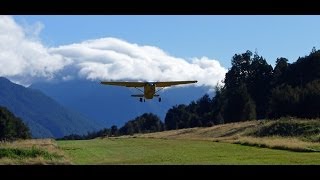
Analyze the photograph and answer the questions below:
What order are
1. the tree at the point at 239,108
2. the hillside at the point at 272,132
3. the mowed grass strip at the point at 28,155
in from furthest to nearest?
1. the tree at the point at 239,108
2. the hillside at the point at 272,132
3. the mowed grass strip at the point at 28,155

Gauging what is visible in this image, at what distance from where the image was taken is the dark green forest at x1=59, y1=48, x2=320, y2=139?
2366 inches

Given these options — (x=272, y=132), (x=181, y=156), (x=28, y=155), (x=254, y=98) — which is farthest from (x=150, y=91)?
(x=254, y=98)

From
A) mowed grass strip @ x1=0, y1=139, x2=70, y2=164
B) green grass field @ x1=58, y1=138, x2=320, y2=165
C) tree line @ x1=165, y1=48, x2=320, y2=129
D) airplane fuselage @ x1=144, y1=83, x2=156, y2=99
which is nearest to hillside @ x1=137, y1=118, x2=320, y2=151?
tree line @ x1=165, y1=48, x2=320, y2=129

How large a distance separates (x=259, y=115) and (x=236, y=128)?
99.2 ft

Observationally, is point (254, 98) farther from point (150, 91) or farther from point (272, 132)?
point (150, 91)

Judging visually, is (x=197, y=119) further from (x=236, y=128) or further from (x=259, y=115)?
(x=236, y=128)

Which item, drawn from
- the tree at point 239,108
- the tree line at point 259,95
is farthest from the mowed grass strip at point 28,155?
the tree at point 239,108

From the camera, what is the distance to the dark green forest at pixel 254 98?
6009cm

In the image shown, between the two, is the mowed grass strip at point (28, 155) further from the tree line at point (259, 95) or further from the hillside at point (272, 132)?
the tree line at point (259, 95)

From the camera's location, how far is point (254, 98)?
86625mm

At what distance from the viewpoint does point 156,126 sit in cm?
9256

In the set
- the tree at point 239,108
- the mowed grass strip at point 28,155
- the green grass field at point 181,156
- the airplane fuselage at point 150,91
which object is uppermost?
the tree at point 239,108
